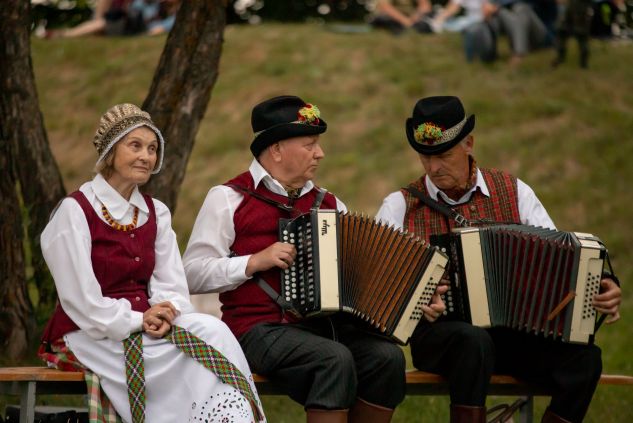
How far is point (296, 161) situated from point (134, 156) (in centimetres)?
81

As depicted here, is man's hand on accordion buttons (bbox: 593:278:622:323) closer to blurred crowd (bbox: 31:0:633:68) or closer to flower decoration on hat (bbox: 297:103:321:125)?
flower decoration on hat (bbox: 297:103:321:125)

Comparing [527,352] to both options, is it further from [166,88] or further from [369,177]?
[369,177]

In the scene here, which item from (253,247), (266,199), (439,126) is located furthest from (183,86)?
(439,126)

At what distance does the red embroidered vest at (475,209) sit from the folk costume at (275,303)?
406 millimetres

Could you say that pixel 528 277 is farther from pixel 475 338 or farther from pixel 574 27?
pixel 574 27

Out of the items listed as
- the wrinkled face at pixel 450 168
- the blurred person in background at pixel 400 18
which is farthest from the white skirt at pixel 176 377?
the blurred person in background at pixel 400 18

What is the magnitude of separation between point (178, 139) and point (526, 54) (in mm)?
7052

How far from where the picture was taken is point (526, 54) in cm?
1221

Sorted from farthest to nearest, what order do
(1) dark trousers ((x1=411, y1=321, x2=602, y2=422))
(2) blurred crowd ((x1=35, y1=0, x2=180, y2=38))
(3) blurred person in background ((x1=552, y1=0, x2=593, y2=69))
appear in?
(2) blurred crowd ((x1=35, y1=0, x2=180, y2=38)), (3) blurred person in background ((x1=552, y1=0, x2=593, y2=69)), (1) dark trousers ((x1=411, y1=321, x2=602, y2=422))

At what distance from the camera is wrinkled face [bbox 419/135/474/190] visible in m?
5.26

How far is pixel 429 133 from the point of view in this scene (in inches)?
206

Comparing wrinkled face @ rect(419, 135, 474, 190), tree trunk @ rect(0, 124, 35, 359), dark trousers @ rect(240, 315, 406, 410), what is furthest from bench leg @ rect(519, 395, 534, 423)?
tree trunk @ rect(0, 124, 35, 359)

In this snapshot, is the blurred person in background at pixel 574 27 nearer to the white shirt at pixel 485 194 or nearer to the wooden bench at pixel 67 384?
the white shirt at pixel 485 194

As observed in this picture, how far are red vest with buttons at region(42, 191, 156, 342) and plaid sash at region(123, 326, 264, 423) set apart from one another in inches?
9.4
